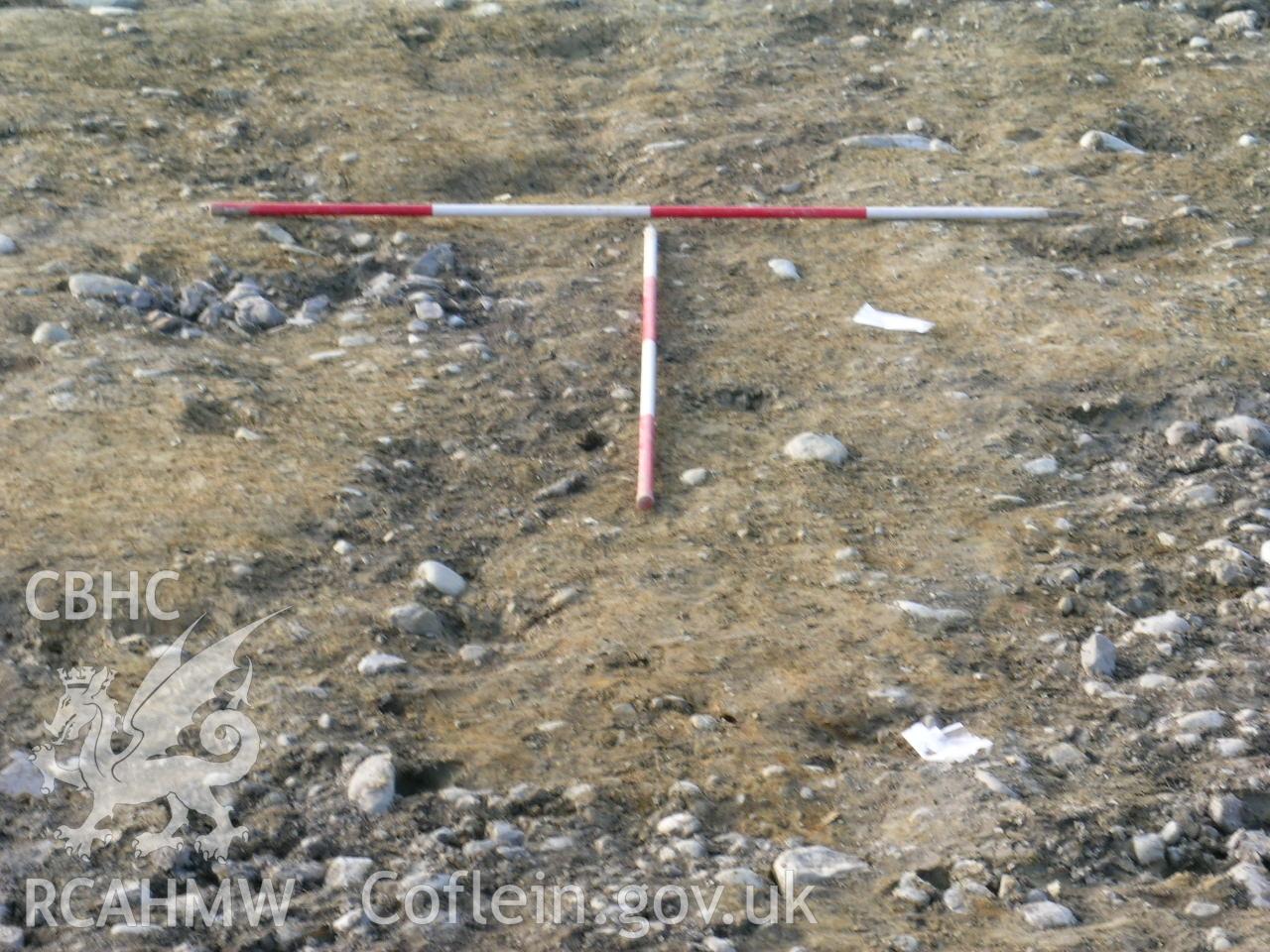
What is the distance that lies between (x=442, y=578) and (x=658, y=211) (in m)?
2.07

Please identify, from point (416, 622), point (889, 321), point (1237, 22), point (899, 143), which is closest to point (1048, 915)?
point (416, 622)

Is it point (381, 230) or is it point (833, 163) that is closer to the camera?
point (381, 230)

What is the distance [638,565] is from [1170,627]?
45.1 inches

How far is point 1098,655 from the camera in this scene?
308 cm

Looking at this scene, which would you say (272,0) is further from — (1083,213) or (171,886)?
(171,886)

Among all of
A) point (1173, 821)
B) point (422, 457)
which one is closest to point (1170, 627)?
point (1173, 821)

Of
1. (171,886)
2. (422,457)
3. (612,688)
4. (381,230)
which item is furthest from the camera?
(381,230)

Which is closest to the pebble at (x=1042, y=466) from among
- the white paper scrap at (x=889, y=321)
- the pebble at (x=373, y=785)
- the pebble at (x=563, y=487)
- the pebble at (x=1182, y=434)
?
the pebble at (x=1182, y=434)

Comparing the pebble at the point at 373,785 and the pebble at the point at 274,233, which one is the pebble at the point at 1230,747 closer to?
the pebble at the point at 373,785

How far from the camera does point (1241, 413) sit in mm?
3920

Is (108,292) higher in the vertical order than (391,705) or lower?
higher

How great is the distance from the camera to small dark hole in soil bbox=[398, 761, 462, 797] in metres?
2.78

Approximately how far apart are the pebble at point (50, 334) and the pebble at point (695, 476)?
174 cm

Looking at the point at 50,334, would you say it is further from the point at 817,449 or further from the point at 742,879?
the point at 742,879
